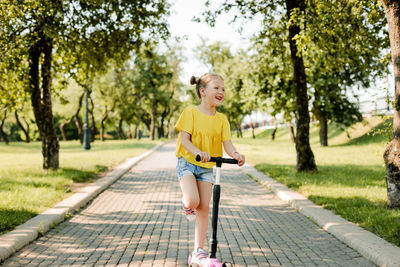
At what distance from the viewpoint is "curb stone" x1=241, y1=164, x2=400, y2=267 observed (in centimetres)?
401

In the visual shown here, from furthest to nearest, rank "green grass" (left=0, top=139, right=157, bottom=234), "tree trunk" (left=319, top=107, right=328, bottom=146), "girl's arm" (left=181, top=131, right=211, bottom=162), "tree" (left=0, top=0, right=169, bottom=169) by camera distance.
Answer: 1. "tree trunk" (left=319, top=107, right=328, bottom=146)
2. "tree" (left=0, top=0, right=169, bottom=169)
3. "green grass" (left=0, top=139, right=157, bottom=234)
4. "girl's arm" (left=181, top=131, right=211, bottom=162)

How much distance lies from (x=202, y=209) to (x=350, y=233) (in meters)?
2.31

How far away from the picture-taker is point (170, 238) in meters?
5.05

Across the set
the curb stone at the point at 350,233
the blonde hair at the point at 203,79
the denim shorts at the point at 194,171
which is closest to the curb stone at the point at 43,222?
the denim shorts at the point at 194,171

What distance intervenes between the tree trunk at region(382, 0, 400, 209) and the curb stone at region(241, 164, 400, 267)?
1.03m

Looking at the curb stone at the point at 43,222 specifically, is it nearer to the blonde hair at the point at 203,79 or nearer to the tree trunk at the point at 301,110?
the blonde hair at the point at 203,79

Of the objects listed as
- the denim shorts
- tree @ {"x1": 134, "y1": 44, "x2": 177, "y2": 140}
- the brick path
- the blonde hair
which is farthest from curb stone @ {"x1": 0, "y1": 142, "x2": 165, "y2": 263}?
tree @ {"x1": 134, "y1": 44, "x2": 177, "y2": 140}

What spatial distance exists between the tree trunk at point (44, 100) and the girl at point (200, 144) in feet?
28.8

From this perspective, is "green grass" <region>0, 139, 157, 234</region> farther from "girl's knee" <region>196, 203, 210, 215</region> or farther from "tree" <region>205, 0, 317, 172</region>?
"tree" <region>205, 0, 317, 172</region>

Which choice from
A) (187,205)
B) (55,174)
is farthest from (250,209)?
(55,174)

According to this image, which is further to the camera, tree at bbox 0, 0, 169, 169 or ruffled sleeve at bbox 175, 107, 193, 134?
tree at bbox 0, 0, 169, 169

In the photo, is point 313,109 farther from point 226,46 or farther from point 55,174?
point 226,46

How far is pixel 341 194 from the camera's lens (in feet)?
25.3

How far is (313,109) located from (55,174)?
60.1ft
